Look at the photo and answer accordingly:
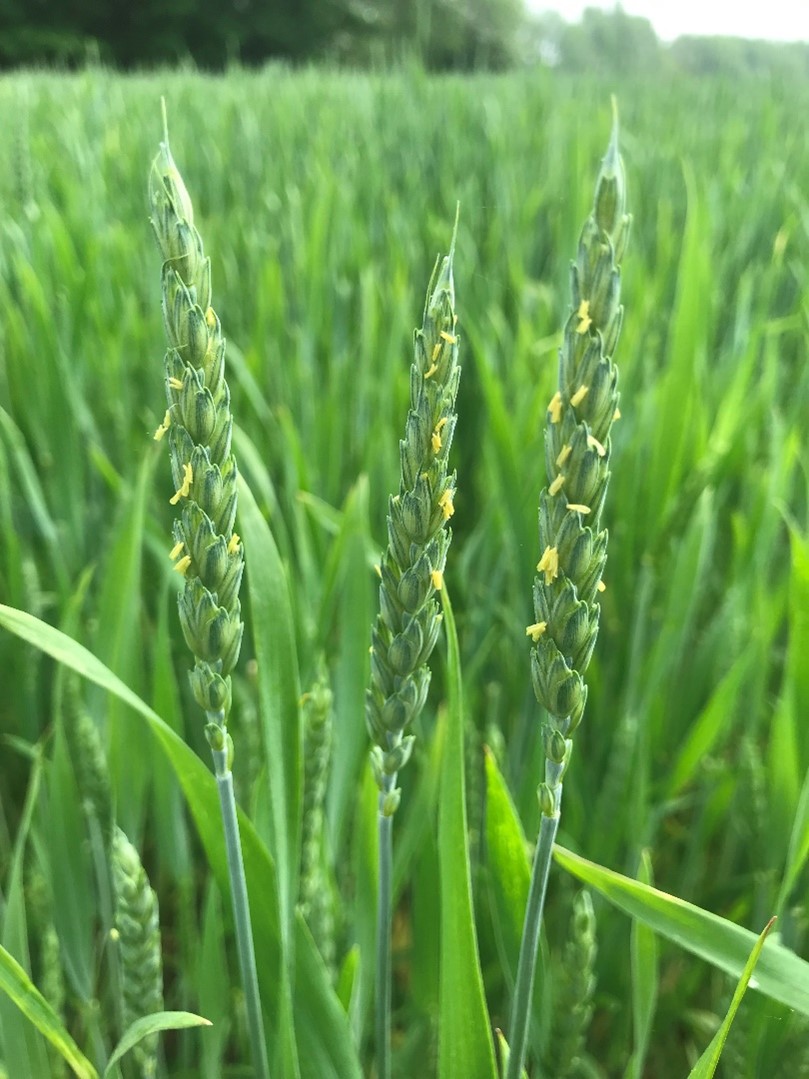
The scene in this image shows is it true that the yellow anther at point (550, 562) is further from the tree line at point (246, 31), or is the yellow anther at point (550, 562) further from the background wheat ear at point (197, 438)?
the tree line at point (246, 31)

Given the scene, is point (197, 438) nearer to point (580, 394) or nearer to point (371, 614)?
point (580, 394)

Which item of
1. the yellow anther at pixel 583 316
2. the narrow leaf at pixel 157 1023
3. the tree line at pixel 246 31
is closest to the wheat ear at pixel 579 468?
the yellow anther at pixel 583 316

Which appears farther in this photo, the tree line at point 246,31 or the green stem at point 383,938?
the tree line at point 246,31

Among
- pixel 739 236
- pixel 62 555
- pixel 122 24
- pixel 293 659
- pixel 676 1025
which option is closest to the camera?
pixel 293 659

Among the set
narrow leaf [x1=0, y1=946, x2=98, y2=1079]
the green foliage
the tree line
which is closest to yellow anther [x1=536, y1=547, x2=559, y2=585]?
the green foliage

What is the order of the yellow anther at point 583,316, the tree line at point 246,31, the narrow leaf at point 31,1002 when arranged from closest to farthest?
the yellow anther at point 583,316 < the narrow leaf at point 31,1002 < the tree line at point 246,31

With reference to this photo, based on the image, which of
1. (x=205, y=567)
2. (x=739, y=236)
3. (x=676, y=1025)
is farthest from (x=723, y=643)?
(x=739, y=236)

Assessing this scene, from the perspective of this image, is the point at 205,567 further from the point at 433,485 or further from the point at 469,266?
the point at 469,266
